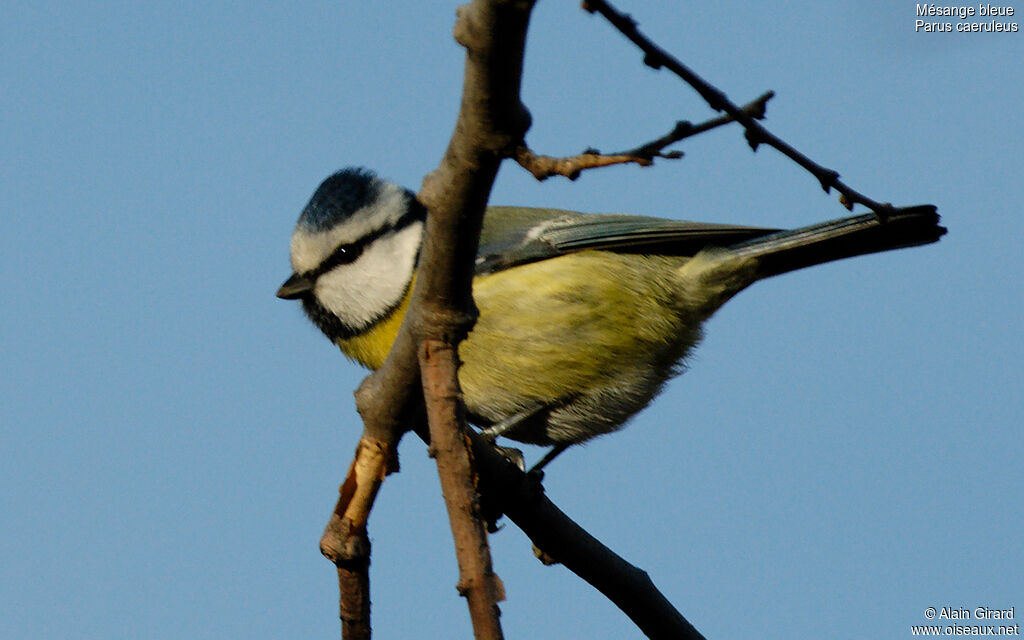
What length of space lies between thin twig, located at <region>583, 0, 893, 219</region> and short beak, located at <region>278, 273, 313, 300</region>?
2.16 meters

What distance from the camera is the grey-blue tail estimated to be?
331 centimetres

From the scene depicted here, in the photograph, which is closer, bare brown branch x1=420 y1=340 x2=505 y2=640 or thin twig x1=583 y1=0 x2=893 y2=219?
thin twig x1=583 y1=0 x2=893 y2=219

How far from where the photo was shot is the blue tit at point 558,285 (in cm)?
319

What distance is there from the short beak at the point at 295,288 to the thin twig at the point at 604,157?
2169 millimetres

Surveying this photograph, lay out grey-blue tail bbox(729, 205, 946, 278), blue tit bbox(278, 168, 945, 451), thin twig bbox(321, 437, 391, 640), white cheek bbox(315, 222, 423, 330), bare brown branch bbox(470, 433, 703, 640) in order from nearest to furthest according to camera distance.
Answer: thin twig bbox(321, 437, 391, 640), bare brown branch bbox(470, 433, 703, 640), blue tit bbox(278, 168, 945, 451), grey-blue tail bbox(729, 205, 946, 278), white cheek bbox(315, 222, 423, 330)

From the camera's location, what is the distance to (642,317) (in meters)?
3.33

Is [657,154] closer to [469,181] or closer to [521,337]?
[469,181]

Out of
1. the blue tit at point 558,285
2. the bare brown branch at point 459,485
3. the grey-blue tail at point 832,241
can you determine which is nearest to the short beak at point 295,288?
the blue tit at point 558,285

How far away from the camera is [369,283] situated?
11.4 ft

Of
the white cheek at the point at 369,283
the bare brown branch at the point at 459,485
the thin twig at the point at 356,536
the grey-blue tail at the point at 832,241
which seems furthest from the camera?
the white cheek at the point at 369,283

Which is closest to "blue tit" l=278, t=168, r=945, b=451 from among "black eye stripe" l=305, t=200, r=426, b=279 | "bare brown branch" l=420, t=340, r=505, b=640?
"black eye stripe" l=305, t=200, r=426, b=279

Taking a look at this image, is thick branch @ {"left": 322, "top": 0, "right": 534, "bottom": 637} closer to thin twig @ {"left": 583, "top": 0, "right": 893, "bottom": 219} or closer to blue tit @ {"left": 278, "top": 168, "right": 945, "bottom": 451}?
thin twig @ {"left": 583, "top": 0, "right": 893, "bottom": 219}

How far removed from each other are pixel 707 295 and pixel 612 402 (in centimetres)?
52

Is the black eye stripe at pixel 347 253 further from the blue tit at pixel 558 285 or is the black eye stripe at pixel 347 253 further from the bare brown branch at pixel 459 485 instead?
the bare brown branch at pixel 459 485
